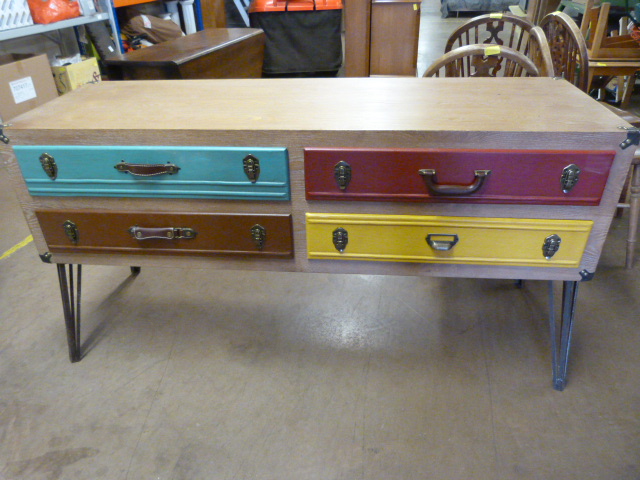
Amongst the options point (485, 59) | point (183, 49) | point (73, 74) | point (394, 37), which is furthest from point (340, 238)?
point (394, 37)

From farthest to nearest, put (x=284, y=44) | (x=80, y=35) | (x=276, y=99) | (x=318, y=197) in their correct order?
(x=284, y=44) < (x=80, y=35) < (x=276, y=99) < (x=318, y=197)

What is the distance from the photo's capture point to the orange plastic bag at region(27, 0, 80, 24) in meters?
2.79

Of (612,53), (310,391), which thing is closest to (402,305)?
(310,391)

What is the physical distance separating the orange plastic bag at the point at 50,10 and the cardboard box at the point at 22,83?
24 cm

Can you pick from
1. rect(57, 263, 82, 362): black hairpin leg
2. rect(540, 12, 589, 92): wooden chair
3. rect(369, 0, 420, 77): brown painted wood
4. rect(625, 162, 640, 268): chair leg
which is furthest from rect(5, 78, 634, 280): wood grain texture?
rect(369, 0, 420, 77): brown painted wood

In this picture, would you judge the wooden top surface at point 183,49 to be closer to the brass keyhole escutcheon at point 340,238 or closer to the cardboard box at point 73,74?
the cardboard box at point 73,74

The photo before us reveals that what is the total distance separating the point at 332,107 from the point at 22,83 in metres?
2.39

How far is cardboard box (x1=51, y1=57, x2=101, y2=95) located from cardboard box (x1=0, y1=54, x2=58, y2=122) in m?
0.09

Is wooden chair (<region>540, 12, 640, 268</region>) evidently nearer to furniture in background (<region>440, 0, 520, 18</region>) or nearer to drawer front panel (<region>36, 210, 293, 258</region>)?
drawer front panel (<region>36, 210, 293, 258</region>)

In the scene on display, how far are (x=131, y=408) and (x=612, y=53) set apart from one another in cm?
344

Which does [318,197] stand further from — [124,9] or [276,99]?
[124,9]

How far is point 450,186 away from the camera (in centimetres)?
104

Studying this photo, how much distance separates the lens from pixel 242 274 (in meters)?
1.91

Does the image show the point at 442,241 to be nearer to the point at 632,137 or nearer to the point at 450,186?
the point at 450,186
